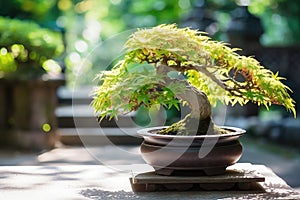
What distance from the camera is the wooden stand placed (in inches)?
83.1

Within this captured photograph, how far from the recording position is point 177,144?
2.11 m

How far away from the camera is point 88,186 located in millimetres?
2270

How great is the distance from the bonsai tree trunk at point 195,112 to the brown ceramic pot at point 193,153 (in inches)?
4.1

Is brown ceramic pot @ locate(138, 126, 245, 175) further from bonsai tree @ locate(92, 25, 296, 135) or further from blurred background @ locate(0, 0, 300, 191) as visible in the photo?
blurred background @ locate(0, 0, 300, 191)

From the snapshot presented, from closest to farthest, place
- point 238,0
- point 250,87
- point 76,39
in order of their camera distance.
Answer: point 250,87
point 238,0
point 76,39

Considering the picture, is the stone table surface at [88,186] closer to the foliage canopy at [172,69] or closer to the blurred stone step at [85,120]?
the foliage canopy at [172,69]

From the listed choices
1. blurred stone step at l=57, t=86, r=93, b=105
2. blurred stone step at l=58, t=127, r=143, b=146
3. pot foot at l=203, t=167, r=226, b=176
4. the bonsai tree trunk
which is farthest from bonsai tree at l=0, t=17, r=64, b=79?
pot foot at l=203, t=167, r=226, b=176

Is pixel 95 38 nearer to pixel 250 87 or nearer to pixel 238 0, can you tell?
pixel 238 0

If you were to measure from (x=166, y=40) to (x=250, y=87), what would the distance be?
14.6 inches

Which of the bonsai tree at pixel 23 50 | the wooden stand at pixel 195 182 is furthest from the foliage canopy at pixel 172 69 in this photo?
the bonsai tree at pixel 23 50

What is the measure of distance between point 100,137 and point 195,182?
410 centimetres

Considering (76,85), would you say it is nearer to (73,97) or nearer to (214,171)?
(73,97)

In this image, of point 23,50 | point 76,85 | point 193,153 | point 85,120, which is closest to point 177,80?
point 193,153

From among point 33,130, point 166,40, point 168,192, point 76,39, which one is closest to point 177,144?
point 168,192
